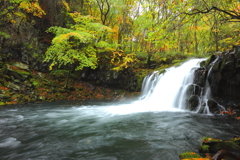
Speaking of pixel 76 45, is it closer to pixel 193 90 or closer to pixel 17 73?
pixel 17 73

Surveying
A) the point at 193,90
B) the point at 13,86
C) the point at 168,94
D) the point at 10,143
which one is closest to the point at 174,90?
the point at 168,94

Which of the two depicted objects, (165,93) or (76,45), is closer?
(165,93)

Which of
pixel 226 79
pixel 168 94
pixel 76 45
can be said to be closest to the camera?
pixel 226 79

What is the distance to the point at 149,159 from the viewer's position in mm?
3039

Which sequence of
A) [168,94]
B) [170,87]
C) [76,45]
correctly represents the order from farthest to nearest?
[76,45], [170,87], [168,94]

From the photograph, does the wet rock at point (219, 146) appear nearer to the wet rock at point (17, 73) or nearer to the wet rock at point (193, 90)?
the wet rock at point (193, 90)

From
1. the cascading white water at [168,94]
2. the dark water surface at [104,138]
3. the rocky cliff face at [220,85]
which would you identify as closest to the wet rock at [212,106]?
the rocky cliff face at [220,85]

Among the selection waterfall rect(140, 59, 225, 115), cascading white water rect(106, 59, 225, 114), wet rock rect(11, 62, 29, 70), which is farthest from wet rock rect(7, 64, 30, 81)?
waterfall rect(140, 59, 225, 115)

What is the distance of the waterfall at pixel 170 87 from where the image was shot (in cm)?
896

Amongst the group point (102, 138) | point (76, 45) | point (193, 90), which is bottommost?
point (102, 138)

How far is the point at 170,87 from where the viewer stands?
10305 mm

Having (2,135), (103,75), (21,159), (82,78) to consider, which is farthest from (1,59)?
(21,159)

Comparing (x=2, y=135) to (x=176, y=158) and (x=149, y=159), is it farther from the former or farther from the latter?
(x=176, y=158)

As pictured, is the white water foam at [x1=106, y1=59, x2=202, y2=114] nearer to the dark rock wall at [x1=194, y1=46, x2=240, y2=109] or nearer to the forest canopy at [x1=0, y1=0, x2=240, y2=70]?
the dark rock wall at [x1=194, y1=46, x2=240, y2=109]
